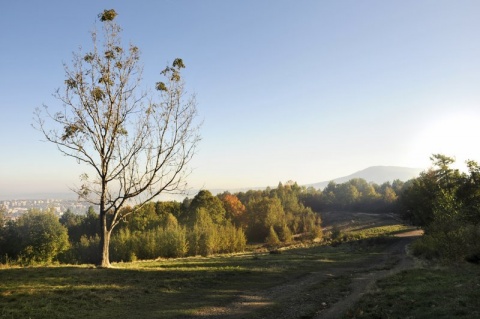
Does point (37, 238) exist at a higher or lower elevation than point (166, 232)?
higher

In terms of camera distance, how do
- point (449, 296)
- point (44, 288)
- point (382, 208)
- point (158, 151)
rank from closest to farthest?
point (449, 296) < point (44, 288) < point (158, 151) < point (382, 208)

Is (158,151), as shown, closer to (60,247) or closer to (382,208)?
(60,247)

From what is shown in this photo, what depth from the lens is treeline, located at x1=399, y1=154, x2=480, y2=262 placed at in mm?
37094

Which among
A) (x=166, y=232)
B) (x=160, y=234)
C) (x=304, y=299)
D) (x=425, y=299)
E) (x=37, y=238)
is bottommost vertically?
(x=304, y=299)

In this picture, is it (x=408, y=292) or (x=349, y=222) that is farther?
(x=349, y=222)

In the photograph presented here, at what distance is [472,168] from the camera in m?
61.3

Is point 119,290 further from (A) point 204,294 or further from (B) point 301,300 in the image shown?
(B) point 301,300

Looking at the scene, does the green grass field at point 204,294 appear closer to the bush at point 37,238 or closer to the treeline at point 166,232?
the treeline at point 166,232

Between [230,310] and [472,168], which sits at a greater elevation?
[472,168]

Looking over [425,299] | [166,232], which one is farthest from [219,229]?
[425,299]

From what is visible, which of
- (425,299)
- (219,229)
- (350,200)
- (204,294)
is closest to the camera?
(425,299)

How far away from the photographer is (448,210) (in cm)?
4091

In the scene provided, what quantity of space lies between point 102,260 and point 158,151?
938 centimetres

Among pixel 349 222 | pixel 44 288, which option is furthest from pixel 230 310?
pixel 349 222
